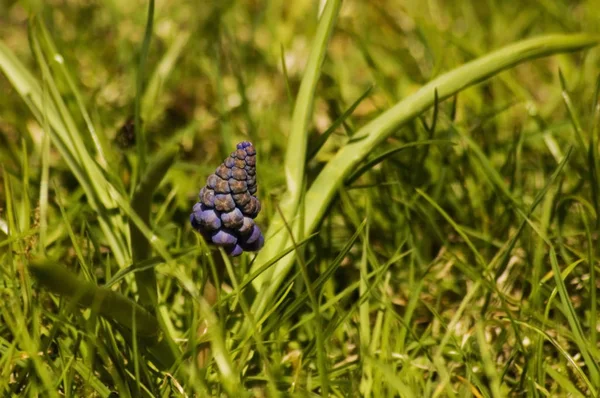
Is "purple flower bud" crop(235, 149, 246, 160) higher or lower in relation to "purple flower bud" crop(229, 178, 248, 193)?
higher

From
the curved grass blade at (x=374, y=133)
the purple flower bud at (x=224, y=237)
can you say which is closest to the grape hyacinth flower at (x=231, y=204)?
the purple flower bud at (x=224, y=237)

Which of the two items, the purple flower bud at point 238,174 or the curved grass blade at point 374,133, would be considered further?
the curved grass blade at point 374,133

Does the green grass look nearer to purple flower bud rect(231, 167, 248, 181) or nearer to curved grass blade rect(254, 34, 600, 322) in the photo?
curved grass blade rect(254, 34, 600, 322)

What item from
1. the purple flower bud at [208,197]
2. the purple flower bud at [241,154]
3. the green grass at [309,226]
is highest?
the purple flower bud at [241,154]

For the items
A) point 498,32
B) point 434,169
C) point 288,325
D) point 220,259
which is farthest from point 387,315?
point 498,32

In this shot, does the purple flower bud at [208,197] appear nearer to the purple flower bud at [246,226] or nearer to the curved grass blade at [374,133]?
the purple flower bud at [246,226]

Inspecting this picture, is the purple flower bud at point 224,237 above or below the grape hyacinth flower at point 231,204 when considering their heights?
below

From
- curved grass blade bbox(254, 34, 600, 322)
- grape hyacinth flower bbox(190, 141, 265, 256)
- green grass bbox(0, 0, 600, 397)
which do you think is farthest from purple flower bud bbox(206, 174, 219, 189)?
curved grass blade bbox(254, 34, 600, 322)

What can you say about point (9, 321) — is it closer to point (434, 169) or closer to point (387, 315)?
point (387, 315)
